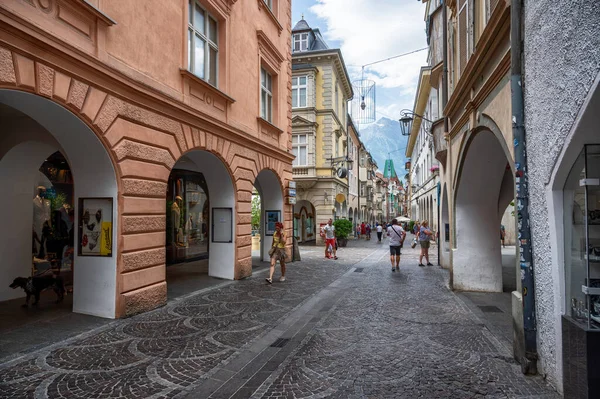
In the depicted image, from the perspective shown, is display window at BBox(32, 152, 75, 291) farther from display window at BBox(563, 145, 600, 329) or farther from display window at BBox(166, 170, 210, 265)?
display window at BBox(563, 145, 600, 329)

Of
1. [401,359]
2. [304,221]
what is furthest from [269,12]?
[304,221]

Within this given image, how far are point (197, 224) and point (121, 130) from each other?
9476 mm

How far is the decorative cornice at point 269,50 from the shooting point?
42.5ft

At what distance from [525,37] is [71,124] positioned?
21.4ft

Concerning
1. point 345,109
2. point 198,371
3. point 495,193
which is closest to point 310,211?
point 345,109

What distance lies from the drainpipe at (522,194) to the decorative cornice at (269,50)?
9538mm

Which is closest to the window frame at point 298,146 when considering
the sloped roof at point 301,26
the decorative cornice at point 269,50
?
the sloped roof at point 301,26

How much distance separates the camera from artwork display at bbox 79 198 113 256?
22.1 ft

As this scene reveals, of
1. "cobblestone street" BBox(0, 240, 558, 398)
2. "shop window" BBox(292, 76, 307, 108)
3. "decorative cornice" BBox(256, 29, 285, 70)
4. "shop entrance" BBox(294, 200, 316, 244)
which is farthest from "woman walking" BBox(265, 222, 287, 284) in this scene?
"shop window" BBox(292, 76, 307, 108)

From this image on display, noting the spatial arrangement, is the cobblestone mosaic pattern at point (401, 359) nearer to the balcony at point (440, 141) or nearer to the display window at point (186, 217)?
the balcony at point (440, 141)

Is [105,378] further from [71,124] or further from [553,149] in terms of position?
[553,149]

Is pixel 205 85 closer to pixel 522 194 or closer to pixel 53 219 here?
pixel 53 219

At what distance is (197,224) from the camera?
1597 centimetres

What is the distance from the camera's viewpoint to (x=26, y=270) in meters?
8.30
